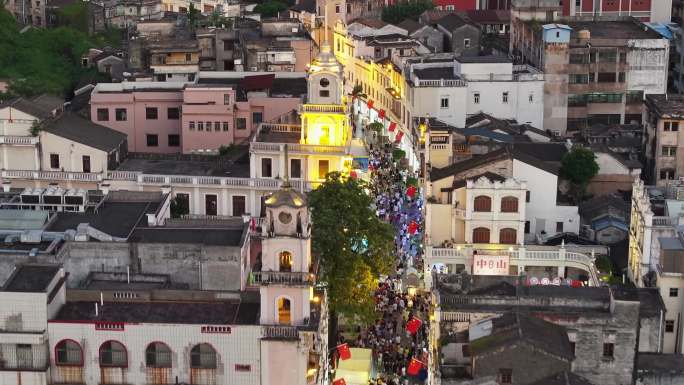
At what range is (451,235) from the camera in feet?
219

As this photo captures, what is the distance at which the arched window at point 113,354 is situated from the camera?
148 feet

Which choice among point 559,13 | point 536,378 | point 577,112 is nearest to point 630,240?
point 536,378

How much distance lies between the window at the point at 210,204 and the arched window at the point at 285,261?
24094 mm

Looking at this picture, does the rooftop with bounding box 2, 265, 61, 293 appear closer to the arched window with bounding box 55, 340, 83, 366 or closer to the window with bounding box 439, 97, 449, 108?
the arched window with bounding box 55, 340, 83, 366

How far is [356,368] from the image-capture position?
173 feet

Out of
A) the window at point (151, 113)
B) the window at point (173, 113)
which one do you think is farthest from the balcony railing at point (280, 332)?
the window at point (151, 113)

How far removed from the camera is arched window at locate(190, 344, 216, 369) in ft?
148

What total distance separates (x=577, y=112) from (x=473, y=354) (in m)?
48.2

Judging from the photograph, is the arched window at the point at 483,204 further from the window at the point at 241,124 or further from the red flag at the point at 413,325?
the window at the point at 241,124

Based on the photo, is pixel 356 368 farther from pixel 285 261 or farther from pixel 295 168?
pixel 295 168

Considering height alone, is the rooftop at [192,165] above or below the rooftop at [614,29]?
below

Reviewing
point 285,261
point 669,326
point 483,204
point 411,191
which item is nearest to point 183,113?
point 411,191

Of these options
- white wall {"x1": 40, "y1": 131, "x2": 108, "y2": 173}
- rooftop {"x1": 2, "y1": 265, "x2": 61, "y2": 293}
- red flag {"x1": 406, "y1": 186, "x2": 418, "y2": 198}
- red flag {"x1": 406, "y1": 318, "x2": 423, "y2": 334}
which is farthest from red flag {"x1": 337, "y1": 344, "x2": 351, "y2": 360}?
red flag {"x1": 406, "y1": 186, "x2": 418, "y2": 198}

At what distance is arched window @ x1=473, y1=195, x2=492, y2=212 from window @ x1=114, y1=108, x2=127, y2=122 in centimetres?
2386
